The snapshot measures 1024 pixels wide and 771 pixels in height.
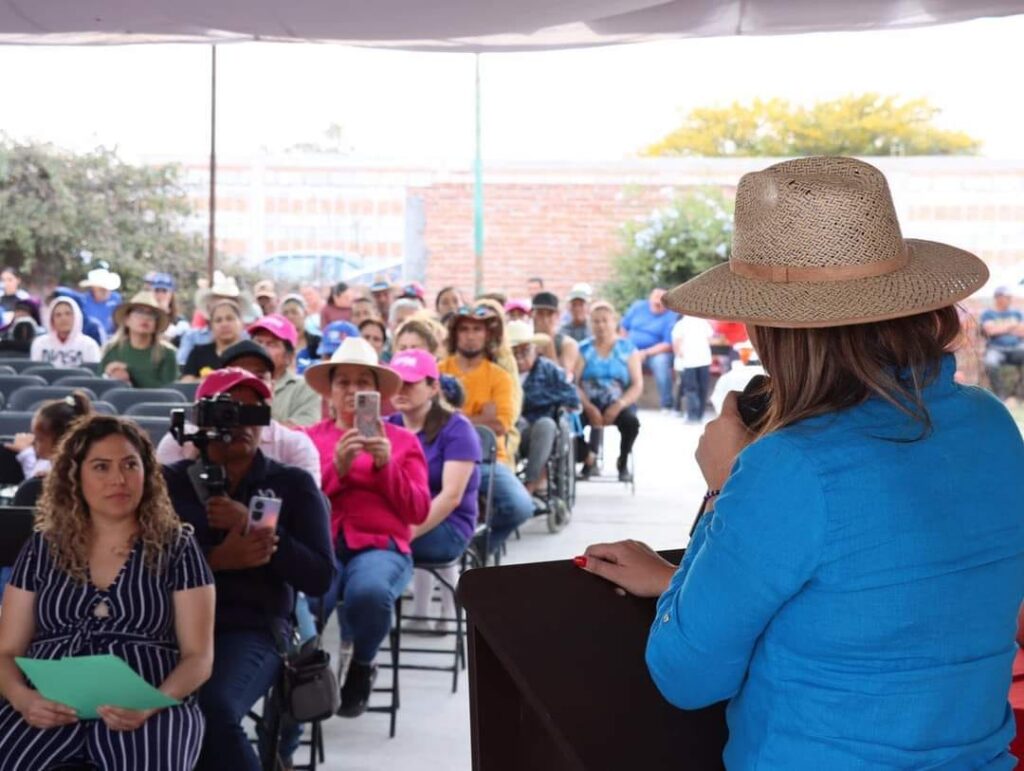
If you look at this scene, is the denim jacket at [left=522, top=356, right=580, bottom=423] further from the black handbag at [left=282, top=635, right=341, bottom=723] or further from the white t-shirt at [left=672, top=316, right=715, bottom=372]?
the white t-shirt at [left=672, top=316, right=715, bottom=372]

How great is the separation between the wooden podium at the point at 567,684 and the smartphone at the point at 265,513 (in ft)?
6.34

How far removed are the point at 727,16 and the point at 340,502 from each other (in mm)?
2592

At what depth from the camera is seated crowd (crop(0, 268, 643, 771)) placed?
3.03m

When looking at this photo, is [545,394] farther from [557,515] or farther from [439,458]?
[439,458]

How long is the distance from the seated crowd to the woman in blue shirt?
1.96 m

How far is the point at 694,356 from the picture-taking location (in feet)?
45.9

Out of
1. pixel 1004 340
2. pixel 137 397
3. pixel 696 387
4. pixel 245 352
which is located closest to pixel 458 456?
pixel 245 352

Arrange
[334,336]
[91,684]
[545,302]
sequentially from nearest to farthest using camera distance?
[91,684]
[334,336]
[545,302]

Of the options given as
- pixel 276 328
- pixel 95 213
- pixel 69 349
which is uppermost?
pixel 95 213

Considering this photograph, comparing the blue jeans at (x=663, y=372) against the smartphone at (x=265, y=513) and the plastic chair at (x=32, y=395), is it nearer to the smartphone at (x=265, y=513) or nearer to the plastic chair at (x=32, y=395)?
the plastic chair at (x=32, y=395)

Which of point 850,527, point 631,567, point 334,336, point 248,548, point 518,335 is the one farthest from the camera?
point 334,336

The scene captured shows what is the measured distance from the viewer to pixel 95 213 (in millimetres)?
22016

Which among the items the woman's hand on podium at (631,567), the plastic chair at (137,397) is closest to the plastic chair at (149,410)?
the plastic chair at (137,397)

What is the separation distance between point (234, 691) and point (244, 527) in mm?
441
